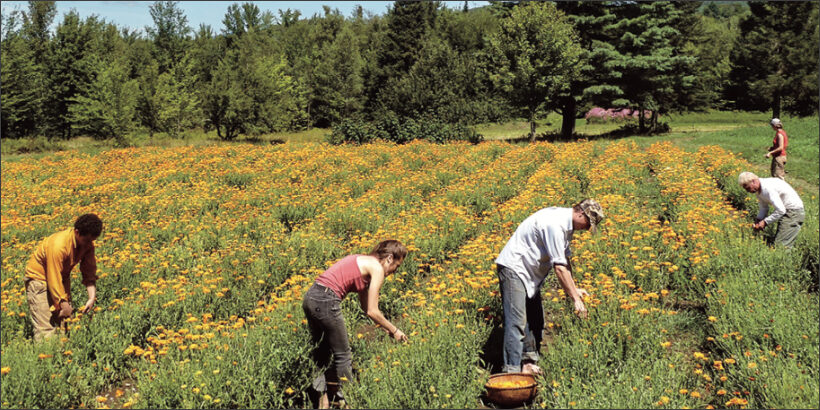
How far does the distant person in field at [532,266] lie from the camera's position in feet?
15.5

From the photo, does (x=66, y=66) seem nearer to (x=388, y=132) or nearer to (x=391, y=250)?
(x=388, y=132)

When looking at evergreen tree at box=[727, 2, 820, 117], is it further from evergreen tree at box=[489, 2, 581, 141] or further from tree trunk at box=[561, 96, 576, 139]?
evergreen tree at box=[489, 2, 581, 141]

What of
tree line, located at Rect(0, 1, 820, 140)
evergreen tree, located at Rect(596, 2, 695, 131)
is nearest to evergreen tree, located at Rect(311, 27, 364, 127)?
tree line, located at Rect(0, 1, 820, 140)

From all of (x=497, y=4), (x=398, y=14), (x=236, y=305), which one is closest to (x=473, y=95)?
(x=398, y=14)

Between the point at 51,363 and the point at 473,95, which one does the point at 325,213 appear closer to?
the point at 51,363

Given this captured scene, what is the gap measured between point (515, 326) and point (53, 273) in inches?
180

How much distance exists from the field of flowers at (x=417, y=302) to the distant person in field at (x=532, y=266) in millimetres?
262

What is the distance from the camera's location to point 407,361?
14.4ft

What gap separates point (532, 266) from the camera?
4.95 meters

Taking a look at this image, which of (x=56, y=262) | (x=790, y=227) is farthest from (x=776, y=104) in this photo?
(x=56, y=262)

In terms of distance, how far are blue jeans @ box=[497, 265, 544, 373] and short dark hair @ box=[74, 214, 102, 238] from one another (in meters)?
4.09

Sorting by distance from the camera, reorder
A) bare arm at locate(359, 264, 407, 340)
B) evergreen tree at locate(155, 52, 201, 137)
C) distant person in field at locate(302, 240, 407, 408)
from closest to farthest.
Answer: bare arm at locate(359, 264, 407, 340) → distant person in field at locate(302, 240, 407, 408) → evergreen tree at locate(155, 52, 201, 137)

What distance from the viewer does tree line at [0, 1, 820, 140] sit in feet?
88.7

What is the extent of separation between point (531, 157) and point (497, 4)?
1953 centimetres
